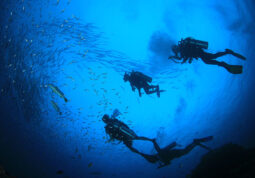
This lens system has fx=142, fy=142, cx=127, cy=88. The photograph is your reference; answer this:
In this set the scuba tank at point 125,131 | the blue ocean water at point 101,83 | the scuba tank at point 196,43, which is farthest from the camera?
the blue ocean water at point 101,83

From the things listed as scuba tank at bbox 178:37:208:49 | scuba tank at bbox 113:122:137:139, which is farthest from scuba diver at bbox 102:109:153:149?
scuba tank at bbox 178:37:208:49

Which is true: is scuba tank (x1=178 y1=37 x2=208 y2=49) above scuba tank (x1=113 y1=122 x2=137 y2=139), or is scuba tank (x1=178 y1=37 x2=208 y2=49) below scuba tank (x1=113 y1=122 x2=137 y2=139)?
above

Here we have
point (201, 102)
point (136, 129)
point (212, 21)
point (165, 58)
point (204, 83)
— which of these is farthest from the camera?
point (136, 129)

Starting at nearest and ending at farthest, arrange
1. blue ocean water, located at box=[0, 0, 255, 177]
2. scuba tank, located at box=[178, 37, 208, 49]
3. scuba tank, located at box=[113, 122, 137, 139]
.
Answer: scuba tank, located at box=[113, 122, 137, 139], scuba tank, located at box=[178, 37, 208, 49], blue ocean water, located at box=[0, 0, 255, 177]

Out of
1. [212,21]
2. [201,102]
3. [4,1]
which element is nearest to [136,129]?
[201,102]

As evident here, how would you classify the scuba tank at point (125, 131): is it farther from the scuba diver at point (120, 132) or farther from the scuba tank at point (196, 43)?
the scuba tank at point (196, 43)

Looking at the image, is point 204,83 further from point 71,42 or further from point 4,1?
point 4,1

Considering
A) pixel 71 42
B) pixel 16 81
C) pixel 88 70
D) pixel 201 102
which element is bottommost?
pixel 201 102

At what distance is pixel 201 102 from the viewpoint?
23125mm

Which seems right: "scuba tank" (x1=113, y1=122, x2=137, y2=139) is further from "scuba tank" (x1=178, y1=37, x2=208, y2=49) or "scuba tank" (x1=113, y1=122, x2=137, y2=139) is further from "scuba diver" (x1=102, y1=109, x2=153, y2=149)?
"scuba tank" (x1=178, y1=37, x2=208, y2=49)

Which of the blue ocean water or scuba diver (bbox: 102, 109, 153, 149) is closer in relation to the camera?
scuba diver (bbox: 102, 109, 153, 149)

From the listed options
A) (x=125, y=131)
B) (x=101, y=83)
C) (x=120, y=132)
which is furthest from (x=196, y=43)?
(x=101, y=83)

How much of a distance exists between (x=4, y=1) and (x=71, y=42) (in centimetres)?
716

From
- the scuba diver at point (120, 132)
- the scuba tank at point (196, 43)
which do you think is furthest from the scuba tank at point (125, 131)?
the scuba tank at point (196, 43)
